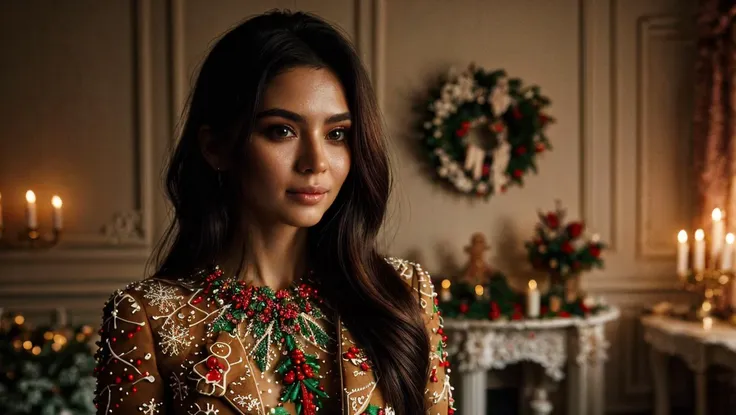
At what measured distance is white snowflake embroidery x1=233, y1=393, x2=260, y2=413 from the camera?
3.57 feet

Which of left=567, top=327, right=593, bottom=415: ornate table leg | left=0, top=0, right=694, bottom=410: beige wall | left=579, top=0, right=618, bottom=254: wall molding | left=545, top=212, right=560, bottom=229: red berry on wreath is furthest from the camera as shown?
left=579, top=0, right=618, bottom=254: wall molding

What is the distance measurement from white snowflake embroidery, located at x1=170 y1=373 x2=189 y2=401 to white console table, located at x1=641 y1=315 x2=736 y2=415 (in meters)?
3.11

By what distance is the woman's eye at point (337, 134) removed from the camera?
1.12 m

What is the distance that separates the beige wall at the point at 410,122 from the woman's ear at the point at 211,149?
3.06 meters

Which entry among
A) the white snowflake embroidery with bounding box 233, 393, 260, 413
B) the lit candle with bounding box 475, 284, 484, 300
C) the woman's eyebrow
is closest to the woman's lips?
the woman's eyebrow

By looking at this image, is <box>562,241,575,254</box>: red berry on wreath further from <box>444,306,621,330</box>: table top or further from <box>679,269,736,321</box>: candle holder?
<box>679,269,736,321</box>: candle holder

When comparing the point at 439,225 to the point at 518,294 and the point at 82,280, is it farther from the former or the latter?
the point at 82,280

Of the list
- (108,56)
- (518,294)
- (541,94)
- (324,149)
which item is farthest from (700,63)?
(324,149)

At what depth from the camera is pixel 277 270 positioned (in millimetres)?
1223

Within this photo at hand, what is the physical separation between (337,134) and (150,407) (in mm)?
511

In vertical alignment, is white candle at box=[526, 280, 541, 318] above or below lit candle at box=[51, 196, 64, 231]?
below

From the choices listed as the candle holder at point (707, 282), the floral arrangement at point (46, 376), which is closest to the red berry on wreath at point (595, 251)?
the candle holder at point (707, 282)

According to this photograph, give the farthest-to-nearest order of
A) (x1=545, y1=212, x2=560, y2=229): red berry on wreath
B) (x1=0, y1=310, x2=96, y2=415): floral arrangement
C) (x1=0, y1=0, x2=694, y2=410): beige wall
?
(x1=0, y1=0, x2=694, y2=410): beige wall, (x1=545, y1=212, x2=560, y2=229): red berry on wreath, (x1=0, y1=310, x2=96, y2=415): floral arrangement

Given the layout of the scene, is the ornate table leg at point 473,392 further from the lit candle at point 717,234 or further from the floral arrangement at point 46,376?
the floral arrangement at point 46,376
